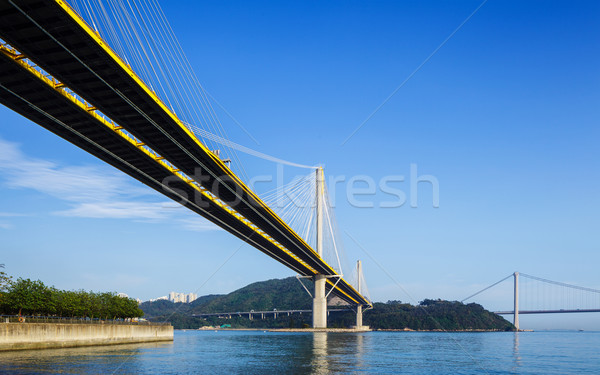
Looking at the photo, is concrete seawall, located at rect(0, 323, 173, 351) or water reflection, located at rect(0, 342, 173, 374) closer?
water reflection, located at rect(0, 342, 173, 374)

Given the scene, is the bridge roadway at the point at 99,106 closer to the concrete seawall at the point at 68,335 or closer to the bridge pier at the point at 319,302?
the concrete seawall at the point at 68,335

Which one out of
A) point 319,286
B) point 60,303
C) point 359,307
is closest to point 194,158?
point 60,303

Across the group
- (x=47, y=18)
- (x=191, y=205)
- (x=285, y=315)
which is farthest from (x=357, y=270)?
(x=47, y=18)

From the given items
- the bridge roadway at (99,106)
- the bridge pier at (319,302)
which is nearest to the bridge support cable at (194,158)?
the bridge roadway at (99,106)

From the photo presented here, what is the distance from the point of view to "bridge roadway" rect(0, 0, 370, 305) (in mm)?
23047

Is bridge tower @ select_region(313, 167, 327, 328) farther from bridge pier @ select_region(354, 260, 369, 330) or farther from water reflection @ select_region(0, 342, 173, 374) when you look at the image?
water reflection @ select_region(0, 342, 173, 374)

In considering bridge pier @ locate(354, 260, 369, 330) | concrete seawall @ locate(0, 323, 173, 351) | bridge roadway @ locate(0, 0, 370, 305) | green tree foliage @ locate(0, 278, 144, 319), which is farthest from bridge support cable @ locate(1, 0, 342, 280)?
bridge pier @ locate(354, 260, 369, 330)

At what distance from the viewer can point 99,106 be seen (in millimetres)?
31375

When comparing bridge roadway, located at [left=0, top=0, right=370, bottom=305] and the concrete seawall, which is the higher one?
bridge roadway, located at [left=0, top=0, right=370, bottom=305]

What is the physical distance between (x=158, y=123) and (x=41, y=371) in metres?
16.4

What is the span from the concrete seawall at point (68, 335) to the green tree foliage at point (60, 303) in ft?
18.4

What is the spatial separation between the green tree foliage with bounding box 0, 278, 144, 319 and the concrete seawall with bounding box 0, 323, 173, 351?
5604mm

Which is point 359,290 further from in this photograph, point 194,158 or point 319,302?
point 194,158

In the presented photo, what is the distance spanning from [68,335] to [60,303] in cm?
1123
